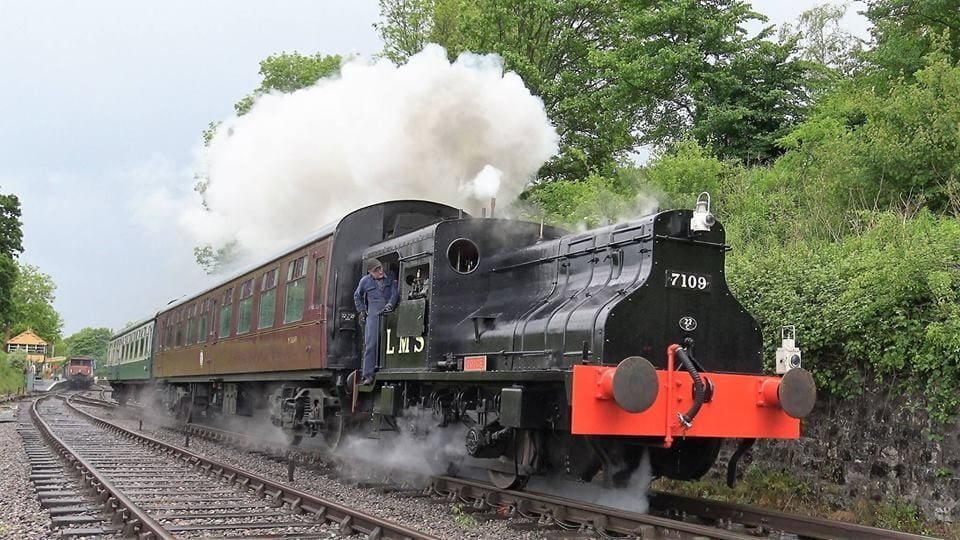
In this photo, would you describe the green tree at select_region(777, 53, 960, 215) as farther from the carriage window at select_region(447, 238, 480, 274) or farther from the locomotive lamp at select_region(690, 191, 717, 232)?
the carriage window at select_region(447, 238, 480, 274)

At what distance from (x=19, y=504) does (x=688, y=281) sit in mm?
6902

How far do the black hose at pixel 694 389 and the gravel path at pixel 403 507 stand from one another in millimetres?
1534

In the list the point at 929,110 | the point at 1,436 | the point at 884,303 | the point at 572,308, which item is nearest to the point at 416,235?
the point at 572,308

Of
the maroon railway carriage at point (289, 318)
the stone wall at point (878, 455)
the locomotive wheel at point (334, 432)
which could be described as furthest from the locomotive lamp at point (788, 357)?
the locomotive wheel at point (334, 432)

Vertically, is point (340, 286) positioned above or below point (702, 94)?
below

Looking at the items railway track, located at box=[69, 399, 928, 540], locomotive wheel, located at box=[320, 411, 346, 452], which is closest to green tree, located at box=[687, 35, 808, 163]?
locomotive wheel, located at box=[320, 411, 346, 452]

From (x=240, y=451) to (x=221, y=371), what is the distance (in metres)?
1.74

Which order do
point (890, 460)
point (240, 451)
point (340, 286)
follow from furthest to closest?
point (240, 451)
point (340, 286)
point (890, 460)

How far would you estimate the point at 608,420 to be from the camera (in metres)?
6.24

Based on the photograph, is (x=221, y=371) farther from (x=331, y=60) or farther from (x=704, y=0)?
(x=331, y=60)

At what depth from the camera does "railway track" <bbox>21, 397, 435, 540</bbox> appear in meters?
7.03

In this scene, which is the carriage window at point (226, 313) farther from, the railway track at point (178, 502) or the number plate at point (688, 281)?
the number plate at point (688, 281)

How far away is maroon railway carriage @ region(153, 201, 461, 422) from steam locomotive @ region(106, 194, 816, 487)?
0.04 metres

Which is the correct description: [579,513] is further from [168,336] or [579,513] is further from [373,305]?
[168,336]
